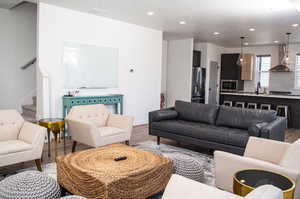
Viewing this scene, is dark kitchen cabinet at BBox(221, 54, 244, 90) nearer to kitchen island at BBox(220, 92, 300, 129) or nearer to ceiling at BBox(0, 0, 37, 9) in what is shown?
kitchen island at BBox(220, 92, 300, 129)

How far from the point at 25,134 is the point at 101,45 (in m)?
3.01

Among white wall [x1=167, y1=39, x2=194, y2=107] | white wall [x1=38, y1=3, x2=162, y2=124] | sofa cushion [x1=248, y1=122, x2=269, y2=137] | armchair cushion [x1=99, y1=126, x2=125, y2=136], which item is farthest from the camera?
white wall [x1=167, y1=39, x2=194, y2=107]

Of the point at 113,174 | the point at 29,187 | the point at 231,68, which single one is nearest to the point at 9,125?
the point at 29,187

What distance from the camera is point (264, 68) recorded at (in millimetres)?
10195

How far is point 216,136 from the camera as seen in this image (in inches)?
160

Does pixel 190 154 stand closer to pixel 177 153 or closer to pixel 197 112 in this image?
pixel 177 153

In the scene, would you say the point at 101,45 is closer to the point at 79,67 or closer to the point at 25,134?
the point at 79,67

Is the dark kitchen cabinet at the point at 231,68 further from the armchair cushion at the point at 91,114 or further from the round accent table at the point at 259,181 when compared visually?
the round accent table at the point at 259,181

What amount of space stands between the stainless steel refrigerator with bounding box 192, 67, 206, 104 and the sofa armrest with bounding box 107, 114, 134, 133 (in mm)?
4928

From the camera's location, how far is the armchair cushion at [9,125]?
352 centimetres

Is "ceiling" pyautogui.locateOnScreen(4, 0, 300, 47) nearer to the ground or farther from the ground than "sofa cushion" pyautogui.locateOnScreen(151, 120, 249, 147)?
farther from the ground

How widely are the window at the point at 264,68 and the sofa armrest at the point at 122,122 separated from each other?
7652mm

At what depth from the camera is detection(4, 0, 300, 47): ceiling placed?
182 inches

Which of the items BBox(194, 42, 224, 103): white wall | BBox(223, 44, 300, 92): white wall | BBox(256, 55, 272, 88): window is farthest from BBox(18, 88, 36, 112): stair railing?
BBox(256, 55, 272, 88): window
